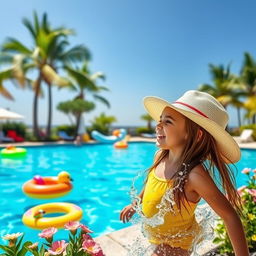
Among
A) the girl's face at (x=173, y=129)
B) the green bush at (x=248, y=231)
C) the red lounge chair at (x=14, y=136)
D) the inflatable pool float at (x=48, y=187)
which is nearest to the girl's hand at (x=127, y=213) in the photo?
the girl's face at (x=173, y=129)

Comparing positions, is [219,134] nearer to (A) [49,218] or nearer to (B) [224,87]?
(A) [49,218]

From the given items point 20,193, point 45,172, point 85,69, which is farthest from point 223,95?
point 20,193

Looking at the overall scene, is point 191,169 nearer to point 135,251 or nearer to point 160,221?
point 160,221

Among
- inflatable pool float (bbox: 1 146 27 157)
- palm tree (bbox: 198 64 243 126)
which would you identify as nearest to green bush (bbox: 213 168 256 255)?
inflatable pool float (bbox: 1 146 27 157)

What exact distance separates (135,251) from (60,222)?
200 cm

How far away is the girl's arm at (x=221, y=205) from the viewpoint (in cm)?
117

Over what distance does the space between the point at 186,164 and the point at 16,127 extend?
19.8 metres

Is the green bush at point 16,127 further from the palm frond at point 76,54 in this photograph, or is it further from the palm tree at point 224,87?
the palm tree at point 224,87

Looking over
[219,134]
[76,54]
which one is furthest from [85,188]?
[76,54]

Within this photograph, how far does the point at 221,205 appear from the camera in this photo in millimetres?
1222

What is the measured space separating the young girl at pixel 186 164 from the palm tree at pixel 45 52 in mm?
Answer: 18532

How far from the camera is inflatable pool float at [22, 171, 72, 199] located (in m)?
4.78

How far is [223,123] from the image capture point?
146 centimetres

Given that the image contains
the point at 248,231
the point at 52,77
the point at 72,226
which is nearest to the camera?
the point at 72,226
